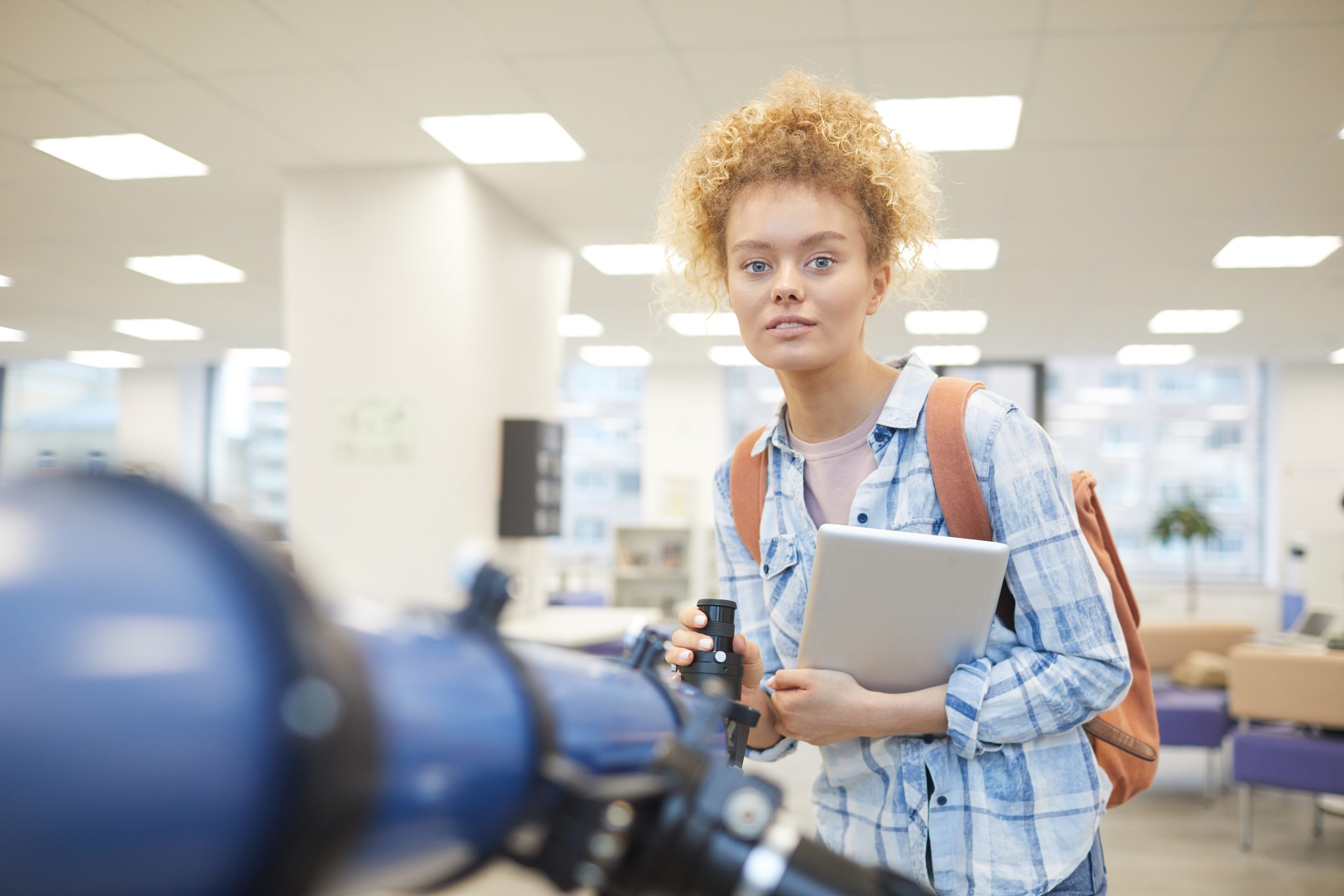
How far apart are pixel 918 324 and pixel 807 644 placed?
7911 mm

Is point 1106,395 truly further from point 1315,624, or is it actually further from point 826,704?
point 826,704

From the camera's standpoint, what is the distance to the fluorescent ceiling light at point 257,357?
10383 millimetres

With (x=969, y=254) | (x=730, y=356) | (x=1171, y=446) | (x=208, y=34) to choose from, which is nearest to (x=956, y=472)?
(x=208, y=34)

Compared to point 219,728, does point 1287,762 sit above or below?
below

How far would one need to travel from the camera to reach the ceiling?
3312 millimetres

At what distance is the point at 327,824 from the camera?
0.91ft

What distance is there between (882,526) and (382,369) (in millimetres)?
4168

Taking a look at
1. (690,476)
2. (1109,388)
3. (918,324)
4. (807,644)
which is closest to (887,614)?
(807,644)

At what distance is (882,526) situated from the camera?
1.02m

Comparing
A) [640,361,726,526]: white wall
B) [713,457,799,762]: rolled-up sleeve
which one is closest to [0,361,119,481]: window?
[640,361,726,526]: white wall

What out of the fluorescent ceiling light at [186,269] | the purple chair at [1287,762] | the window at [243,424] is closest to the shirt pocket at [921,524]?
the purple chair at [1287,762]

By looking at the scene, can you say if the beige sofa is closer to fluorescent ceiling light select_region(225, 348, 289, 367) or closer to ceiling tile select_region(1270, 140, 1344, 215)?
ceiling tile select_region(1270, 140, 1344, 215)

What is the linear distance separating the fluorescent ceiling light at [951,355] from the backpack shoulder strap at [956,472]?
28.7 ft

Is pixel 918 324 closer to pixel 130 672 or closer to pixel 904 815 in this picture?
pixel 904 815
